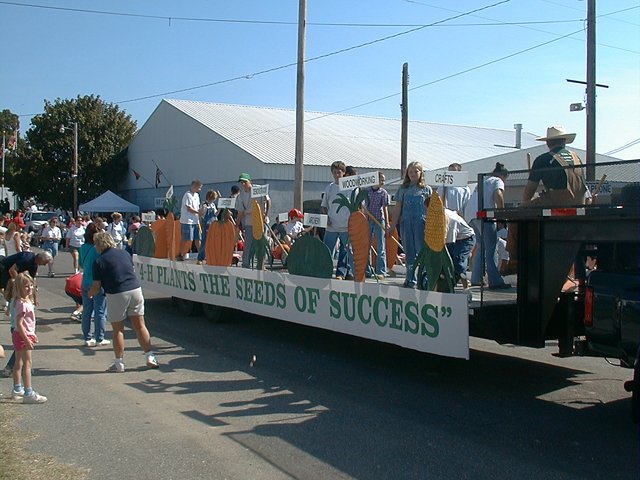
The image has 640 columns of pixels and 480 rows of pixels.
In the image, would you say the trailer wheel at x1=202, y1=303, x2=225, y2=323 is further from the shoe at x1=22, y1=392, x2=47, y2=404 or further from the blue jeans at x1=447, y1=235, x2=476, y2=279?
the shoe at x1=22, y1=392, x2=47, y2=404

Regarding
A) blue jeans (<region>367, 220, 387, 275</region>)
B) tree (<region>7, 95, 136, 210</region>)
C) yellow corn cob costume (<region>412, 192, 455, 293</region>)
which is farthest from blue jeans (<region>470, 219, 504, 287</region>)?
tree (<region>7, 95, 136, 210</region>)

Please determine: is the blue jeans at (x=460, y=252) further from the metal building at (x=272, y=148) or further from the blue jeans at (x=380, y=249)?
the metal building at (x=272, y=148)

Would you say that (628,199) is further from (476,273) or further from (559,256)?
(476,273)

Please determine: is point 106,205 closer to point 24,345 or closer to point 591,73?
point 591,73

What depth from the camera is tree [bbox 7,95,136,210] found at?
5081cm

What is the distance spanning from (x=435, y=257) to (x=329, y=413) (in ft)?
6.10

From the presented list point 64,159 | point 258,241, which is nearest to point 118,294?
point 258,241

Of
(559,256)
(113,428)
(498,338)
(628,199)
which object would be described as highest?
(628,199)

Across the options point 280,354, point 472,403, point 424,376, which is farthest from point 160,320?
point 472,403

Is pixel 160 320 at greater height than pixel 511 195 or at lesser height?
lesser

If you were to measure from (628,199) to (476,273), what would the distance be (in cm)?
323

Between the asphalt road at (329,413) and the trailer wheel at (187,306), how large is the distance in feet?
7.71

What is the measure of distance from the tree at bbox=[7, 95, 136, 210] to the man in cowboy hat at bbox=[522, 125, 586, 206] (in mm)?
46914

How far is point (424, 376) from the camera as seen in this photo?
8.02m
